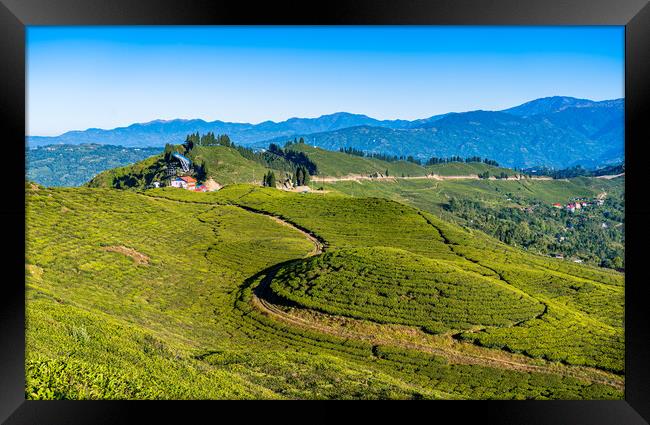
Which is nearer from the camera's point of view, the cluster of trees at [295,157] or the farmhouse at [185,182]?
the farmhouse at [185,182]

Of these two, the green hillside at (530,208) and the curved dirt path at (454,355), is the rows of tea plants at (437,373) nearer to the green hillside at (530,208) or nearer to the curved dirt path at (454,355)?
the curved dirt path at (454,355)

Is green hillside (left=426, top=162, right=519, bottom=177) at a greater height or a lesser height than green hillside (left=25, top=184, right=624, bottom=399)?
greater

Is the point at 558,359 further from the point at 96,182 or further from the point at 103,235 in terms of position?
the point at 96,182

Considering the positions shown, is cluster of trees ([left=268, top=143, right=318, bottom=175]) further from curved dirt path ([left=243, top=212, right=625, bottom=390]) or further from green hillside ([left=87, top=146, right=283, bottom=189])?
curved dirt path ([left=243, top=212, right=625, bottom=390])

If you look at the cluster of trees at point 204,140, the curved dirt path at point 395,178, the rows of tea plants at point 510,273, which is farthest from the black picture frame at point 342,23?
the curved dirt path at point 395,178

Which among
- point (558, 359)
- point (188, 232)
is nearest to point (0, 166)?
point (558, 359)

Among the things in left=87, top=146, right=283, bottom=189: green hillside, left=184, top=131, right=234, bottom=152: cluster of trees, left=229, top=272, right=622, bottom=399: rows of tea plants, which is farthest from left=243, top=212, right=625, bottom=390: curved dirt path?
left=184, top=131, right=234, bottom=152: cluster of trees

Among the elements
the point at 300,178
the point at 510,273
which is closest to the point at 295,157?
the point at 300,178
